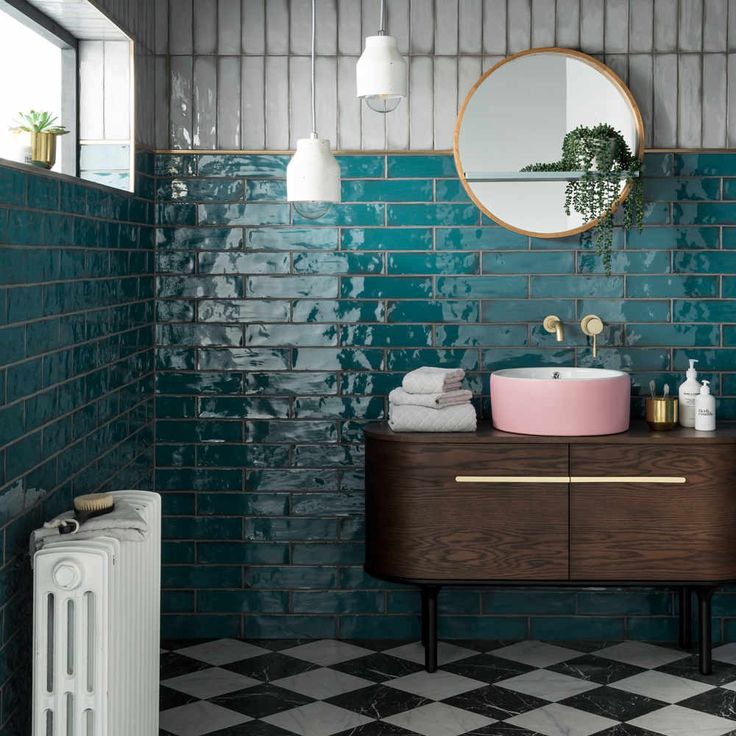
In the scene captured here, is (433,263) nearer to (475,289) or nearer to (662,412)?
(475,289)

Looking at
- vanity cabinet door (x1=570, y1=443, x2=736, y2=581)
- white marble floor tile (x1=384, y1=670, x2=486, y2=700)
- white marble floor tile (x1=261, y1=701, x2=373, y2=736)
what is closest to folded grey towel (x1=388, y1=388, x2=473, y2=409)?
vanity cabinet door (x1=570, y1=443, x2=736, y2=581)

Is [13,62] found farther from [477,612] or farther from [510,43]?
[477,612]

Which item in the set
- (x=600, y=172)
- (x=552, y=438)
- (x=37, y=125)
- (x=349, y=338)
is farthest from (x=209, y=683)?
(x=600, y=172)

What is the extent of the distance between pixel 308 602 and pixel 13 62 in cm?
236

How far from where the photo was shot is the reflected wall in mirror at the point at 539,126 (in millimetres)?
4355

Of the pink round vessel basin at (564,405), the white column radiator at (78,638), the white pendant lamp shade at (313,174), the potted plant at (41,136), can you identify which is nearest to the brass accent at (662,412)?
the pink round vessel basin at (564,405)

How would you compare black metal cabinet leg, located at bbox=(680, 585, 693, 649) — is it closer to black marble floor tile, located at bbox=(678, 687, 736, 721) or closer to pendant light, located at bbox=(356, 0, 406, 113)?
black marble floor tile, located at bbox=(678, 687, 736, 721)

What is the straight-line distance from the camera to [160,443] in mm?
4559

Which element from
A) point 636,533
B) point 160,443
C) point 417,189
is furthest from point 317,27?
point 636,533

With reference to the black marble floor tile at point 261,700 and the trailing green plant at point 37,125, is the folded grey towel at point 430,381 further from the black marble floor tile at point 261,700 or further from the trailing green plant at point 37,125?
the trailing green plant at point 37,125

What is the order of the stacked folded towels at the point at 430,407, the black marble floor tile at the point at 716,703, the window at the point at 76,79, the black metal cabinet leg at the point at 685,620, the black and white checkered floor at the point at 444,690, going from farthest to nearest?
1. the black metal cabinet leg at the point at 685,620
2. the stacked folded towels at the point at 430,407
3. the black marble floor tile at the point at 716,703
4. the black and white checkered floor at the point at 444,690
5. the window at the point at 76,79

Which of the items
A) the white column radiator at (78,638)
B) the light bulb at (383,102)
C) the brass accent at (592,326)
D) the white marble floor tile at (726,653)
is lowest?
the white marble floor tile at (726,653)

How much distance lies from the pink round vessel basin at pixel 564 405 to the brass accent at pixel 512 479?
16cm

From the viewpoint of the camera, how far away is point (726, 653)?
4414 millimetres
